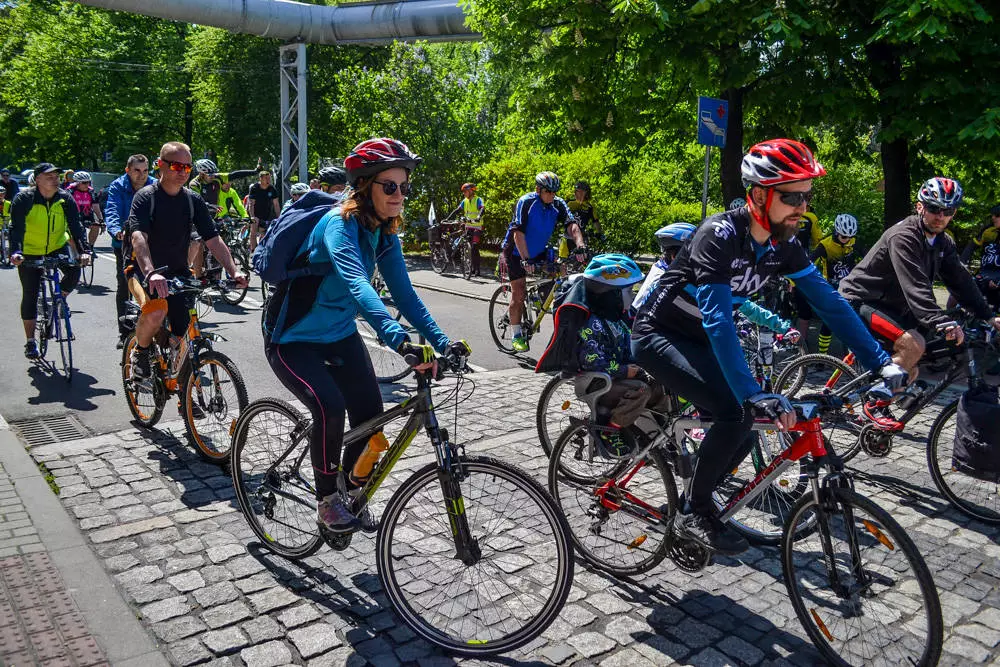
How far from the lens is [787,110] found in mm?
12547

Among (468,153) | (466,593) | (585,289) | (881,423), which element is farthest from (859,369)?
(468,153)

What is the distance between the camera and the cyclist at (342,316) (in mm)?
3811

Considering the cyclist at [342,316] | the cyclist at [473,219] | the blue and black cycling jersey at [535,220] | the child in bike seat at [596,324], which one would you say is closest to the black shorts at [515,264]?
the blue and black cycling jersey at [535,220]

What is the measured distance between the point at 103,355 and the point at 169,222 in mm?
3874

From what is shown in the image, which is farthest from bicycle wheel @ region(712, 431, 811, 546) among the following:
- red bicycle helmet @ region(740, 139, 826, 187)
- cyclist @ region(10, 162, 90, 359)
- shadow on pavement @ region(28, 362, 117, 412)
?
cyclist @ region(10, 162, 90, 359)

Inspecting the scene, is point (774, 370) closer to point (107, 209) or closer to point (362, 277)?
point (362, 277)

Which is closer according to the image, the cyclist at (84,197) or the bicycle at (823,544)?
the bicycle at (823,544)

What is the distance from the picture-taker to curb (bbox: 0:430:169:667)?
361 centimetres

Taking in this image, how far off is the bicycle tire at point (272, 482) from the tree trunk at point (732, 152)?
1090 cm

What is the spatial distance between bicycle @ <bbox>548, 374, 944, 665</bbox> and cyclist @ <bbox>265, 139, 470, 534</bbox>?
1.26 metres

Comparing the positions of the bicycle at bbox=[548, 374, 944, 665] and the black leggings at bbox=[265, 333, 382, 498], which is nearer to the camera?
the bicycle at bbox=[548, 374, 944, 665]

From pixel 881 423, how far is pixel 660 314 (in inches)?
90.1

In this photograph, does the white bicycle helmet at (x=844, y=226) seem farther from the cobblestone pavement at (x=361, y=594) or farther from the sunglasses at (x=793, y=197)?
the sunglasses at (x=793, y=197)

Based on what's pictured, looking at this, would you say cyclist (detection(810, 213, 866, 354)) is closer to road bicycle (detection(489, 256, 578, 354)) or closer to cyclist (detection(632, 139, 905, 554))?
road bicycle (detection(489, 256, 578, 354))
